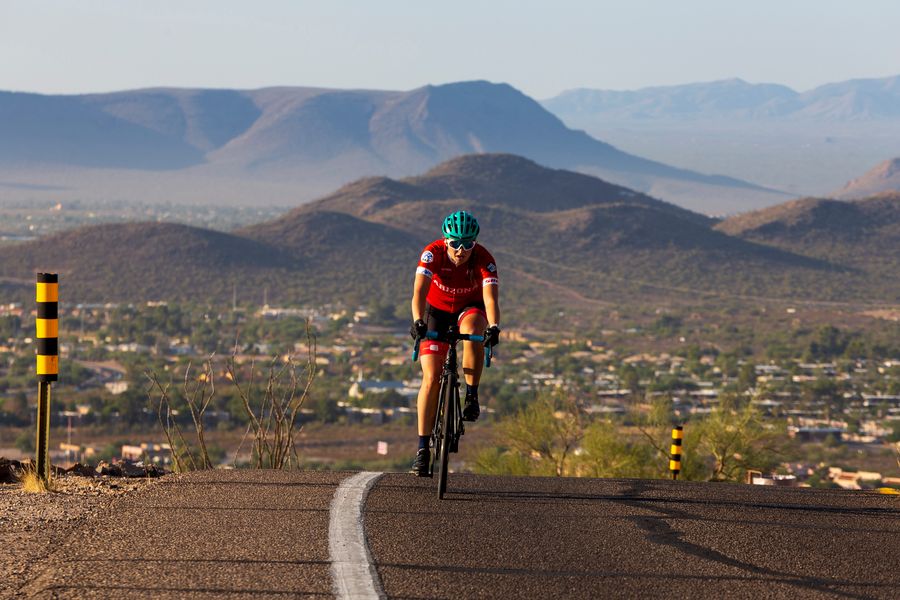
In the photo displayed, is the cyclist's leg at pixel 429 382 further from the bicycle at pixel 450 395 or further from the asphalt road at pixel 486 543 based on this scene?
the asphalt road at pixel 486 543

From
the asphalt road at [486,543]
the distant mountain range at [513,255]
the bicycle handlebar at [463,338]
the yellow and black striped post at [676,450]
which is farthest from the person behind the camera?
the distant mountain range at [513,255]

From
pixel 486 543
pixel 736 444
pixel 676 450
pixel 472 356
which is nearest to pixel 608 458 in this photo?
pixel 736 444

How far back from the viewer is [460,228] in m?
9.45

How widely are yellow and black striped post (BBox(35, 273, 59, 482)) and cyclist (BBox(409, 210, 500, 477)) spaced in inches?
88.1

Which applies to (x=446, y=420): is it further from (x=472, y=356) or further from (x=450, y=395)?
(x=472, y=356)

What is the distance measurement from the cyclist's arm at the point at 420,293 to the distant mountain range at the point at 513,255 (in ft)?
284

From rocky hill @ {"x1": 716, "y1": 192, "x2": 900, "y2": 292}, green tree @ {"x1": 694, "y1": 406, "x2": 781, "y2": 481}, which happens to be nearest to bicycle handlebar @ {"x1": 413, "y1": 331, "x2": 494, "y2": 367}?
green tree @ {"x1": 694, "y1": 406, "x2": 781, "y2": 481}

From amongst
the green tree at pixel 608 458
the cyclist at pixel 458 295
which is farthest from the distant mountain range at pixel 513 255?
the cyclist at pixel 458 295

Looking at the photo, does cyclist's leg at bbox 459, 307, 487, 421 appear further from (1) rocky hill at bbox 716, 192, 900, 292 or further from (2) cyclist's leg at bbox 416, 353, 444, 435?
(1) rocky hill at bbox 716, 192, 900, 292

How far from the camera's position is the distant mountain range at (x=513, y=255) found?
340 feet

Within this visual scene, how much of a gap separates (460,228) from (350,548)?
10.3ft

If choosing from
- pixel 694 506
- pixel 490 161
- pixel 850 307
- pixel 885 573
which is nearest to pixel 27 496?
pixel 694 506

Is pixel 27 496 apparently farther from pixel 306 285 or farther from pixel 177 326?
pixel 306 285

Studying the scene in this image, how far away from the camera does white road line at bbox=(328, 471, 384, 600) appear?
601cm
